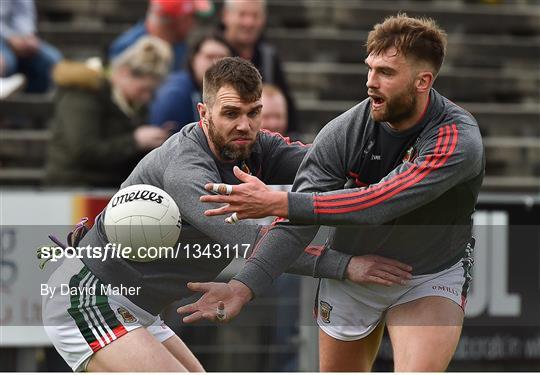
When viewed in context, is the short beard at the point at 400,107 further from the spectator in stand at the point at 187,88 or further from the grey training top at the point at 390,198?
the spectator in stand at the point at 187,88

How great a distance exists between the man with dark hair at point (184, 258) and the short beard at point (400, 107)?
0.53 meters

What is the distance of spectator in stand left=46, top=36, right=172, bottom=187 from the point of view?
26.2ft

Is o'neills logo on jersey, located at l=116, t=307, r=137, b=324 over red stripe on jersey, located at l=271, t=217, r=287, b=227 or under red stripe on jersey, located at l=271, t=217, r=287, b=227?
under

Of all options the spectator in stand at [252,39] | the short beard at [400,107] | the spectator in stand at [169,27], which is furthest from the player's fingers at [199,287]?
the spectator in stand at [169,27]

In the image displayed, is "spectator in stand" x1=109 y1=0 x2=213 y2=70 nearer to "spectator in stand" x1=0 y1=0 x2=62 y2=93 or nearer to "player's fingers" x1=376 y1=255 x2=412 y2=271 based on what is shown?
"spectator in stand" x1=0 y1=0 x2=62 y2=93

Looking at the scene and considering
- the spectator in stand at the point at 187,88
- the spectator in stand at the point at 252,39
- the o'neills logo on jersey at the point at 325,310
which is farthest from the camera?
the spectator in stand at the point at 252,39

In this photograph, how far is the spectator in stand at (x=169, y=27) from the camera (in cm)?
915

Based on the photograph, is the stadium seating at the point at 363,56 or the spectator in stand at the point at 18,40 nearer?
the spectator in stand at the point at 18,40

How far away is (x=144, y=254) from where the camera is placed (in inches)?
205

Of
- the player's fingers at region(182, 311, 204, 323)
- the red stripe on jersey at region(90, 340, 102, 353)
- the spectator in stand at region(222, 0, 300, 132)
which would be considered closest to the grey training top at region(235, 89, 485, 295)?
the player's fingers at region(182, 311, 204, 323)

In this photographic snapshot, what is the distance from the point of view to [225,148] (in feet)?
Answer: 17.0

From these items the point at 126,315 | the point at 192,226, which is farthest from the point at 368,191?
the point at 126,315

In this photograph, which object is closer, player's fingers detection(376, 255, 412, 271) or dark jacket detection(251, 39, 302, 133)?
player's fingers detection(376, 255, 412, 271)

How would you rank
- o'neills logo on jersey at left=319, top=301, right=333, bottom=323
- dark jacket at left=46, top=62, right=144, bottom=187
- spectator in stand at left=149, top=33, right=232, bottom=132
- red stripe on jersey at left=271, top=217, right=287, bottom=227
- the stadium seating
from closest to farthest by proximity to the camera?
1. red stripe on jersey at left=271, top=217, right=287, bottom=227
2. o'neills logo on jersey at left=319, top=301, right=333, bottom=323
3. spectator in stand at left=149, top=33, right=232, bottom=132
4. dark jacket at left=46, top=62, right=144, bottom=187
5. the stadium seating
